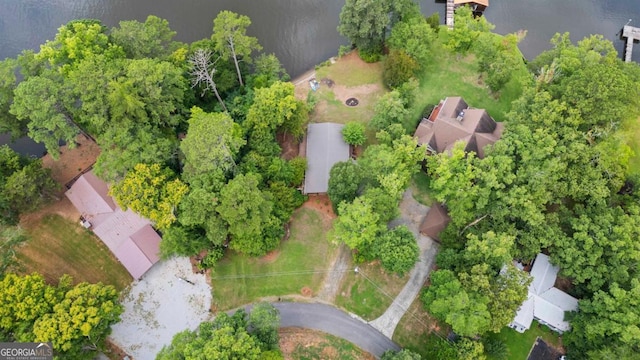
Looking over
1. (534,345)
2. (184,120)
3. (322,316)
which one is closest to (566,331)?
(534,345)

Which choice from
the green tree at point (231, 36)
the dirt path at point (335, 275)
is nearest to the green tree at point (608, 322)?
the dirt path at point (335, 275)

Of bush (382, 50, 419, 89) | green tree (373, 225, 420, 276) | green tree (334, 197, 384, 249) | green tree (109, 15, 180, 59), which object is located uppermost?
green tree (109, 15, 180, 59)

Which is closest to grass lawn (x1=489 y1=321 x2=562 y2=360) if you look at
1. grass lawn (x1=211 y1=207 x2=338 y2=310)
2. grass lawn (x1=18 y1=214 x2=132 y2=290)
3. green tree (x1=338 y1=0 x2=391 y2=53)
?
grass lawn (x1=211 y1=207 x2=338 y2=310)

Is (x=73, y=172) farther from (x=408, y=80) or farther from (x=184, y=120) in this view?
(x=408, y=80)

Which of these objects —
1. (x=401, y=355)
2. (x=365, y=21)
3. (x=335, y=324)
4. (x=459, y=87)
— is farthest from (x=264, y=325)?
(x=459, y=87)

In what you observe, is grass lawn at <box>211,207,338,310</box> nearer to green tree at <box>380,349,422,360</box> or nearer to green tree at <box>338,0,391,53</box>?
green tree at <box>380,349,422,360</box>

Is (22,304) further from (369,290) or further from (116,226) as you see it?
(369,290)

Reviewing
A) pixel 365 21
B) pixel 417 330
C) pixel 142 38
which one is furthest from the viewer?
pixel 365 21
